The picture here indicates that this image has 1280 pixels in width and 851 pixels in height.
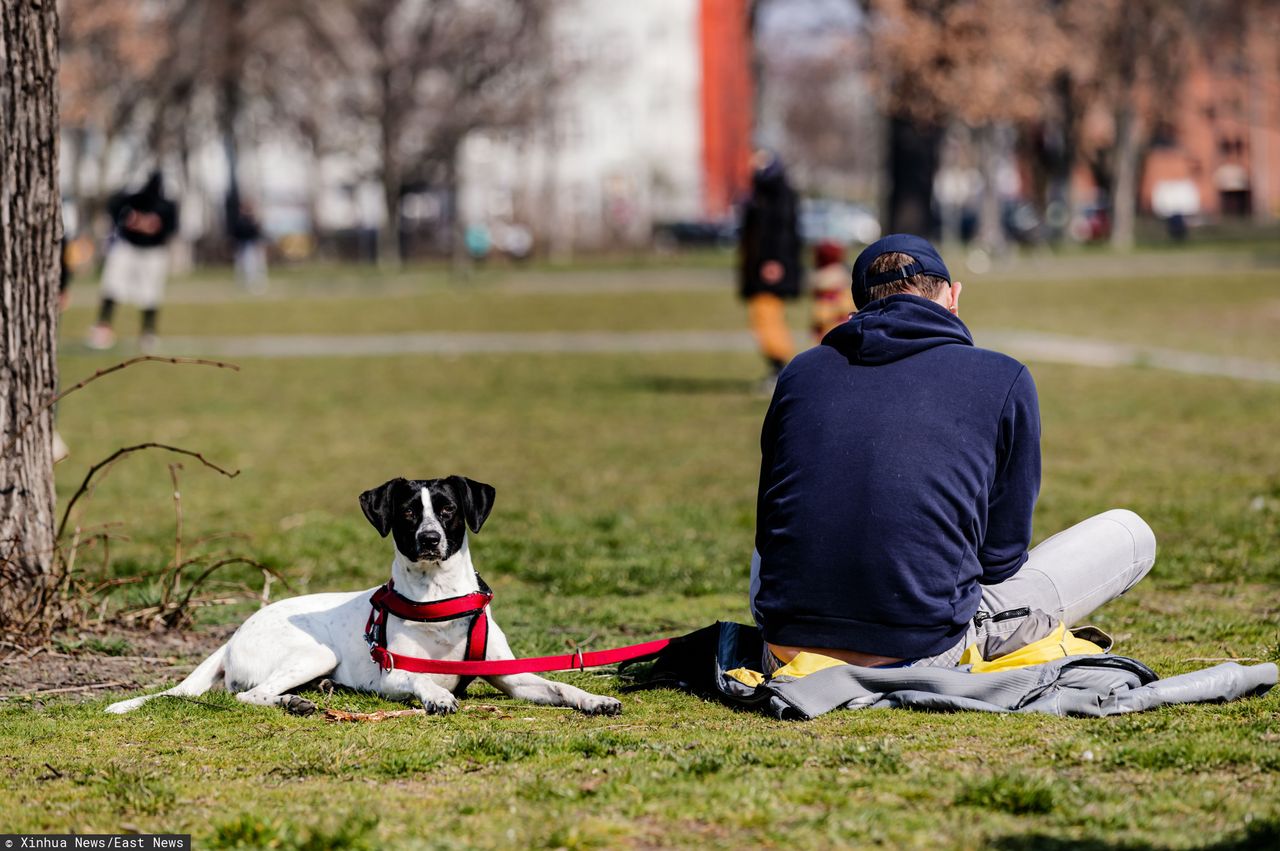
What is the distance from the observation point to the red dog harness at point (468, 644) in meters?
5.68

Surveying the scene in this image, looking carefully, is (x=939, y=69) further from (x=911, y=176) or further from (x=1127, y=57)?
(x=1127, y=57)

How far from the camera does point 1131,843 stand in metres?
3.85

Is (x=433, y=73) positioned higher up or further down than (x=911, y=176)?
higher up

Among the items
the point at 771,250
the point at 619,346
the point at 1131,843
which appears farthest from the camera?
the point at 619,346

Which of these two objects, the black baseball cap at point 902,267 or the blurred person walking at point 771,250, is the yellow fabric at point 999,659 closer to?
the black baseball cap at point 902,267

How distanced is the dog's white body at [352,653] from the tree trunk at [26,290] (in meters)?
1.26

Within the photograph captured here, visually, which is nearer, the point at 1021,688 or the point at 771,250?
the point at 1021,688

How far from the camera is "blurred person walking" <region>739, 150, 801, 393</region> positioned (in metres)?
16.1

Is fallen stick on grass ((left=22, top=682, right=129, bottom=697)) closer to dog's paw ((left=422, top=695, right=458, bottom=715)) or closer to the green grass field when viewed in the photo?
the green grass field

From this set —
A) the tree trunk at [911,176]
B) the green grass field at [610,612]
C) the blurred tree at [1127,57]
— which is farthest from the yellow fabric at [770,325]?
the blurred tree at [1127,57]

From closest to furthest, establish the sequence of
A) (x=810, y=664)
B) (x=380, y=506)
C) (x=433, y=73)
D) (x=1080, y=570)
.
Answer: (x=810, y=664)
(x=380, y=506)
(x=1080, y=570)
(x=433, y=73)

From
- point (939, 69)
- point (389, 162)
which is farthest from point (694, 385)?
point (389, 162)

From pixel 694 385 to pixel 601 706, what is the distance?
Answer: 12306 millimetres

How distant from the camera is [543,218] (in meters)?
56.1
